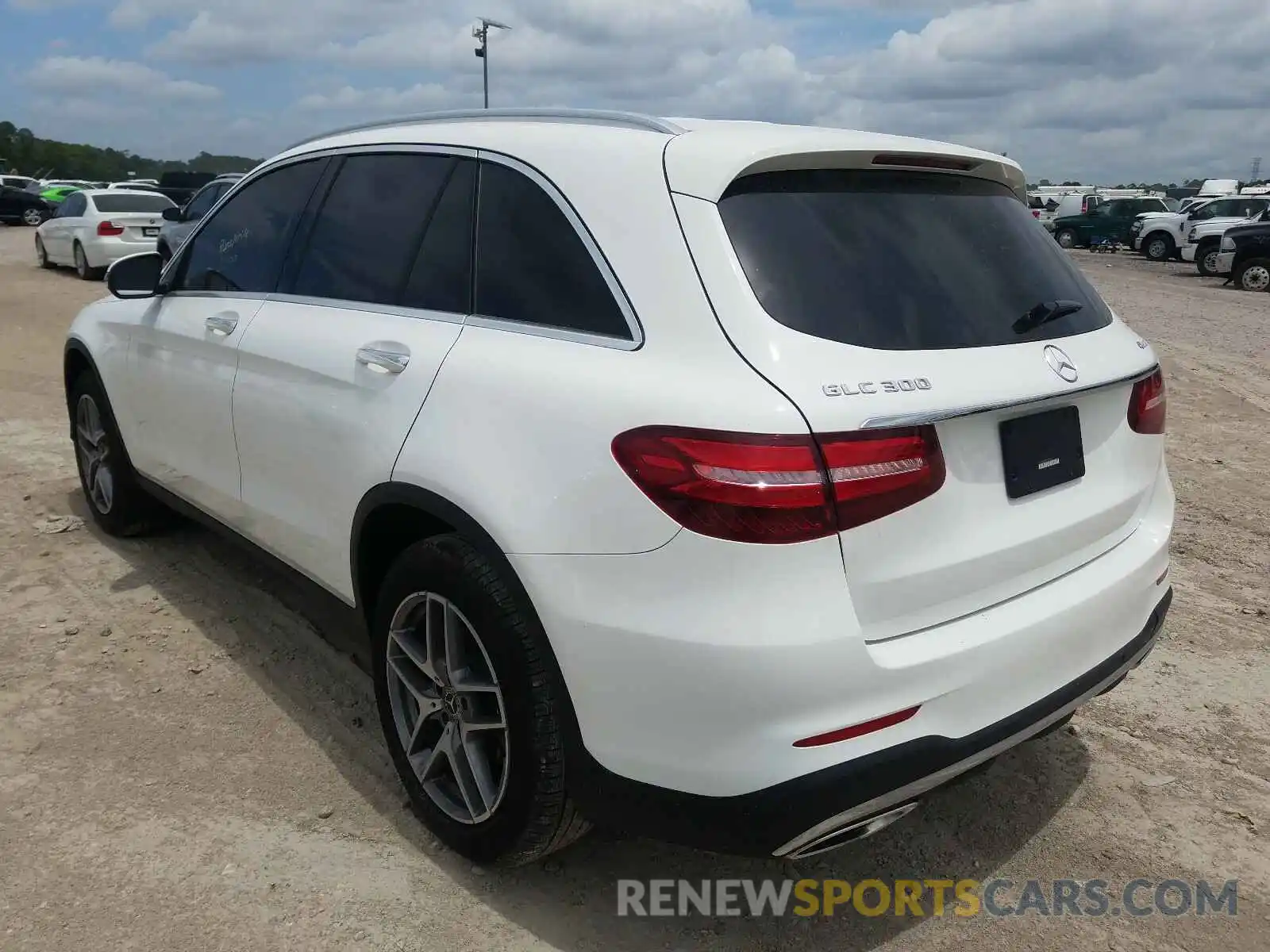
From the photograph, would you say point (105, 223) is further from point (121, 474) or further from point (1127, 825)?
point (1127, 825)

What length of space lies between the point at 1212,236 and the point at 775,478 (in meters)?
26.4

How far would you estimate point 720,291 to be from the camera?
2070 mm

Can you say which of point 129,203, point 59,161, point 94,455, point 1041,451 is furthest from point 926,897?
point 59,161

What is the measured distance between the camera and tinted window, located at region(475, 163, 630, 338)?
90.0 inches

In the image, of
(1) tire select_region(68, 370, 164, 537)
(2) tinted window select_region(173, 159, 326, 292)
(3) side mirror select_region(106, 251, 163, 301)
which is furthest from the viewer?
(1) tire select_region(68, 370, 164, 537)

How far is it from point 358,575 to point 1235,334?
1327 cm

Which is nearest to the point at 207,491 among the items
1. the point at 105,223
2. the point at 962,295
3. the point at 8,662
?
the point at 8,662

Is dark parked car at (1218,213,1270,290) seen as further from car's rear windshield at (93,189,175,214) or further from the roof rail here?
the roof rail

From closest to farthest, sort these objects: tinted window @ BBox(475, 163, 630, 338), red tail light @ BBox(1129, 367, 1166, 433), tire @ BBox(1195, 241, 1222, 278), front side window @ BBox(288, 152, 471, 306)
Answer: tinted window @ BBox(475, 163, 630, 338) → red tail light @ BBox(1129, 367, 1166, 433) → front side window @ BBox(288, 152, 471, 306) → tire @ BBox(1195, 241, 1222, 278)

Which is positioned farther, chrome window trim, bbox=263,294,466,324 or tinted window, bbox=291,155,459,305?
tinted window, bbox=291,155,459,305

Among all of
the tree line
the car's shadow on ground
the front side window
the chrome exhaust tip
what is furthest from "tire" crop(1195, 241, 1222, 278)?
the tree line

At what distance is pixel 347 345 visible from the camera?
9.42 feet

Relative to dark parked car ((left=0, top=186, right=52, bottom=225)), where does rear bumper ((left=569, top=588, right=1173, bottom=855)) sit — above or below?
below

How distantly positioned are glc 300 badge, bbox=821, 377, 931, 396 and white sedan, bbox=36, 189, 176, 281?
16983 millimetres
